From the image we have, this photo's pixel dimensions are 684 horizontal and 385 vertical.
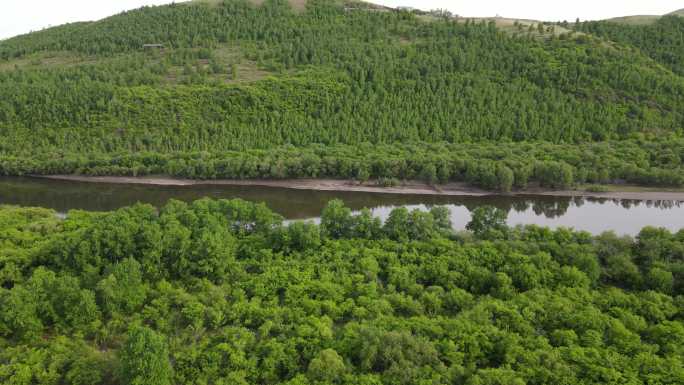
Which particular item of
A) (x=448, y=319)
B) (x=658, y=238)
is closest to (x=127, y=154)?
(x=448, y=319)

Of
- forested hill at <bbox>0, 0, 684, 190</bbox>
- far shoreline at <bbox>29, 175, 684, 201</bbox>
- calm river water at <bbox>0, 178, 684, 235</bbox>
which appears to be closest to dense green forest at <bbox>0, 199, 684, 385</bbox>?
calm river water at <bbox>0, 178, 684, 235</bbox>

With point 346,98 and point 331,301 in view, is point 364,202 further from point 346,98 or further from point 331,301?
point 346,98

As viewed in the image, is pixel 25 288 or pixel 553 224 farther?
pixel 553 224

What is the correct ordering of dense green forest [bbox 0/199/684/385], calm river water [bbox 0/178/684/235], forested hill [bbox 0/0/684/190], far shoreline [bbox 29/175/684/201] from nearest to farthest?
dense green forest [bbox 0/199/684/385], calm river water [bbox 0/178/684/235], far shoreline [bbox 29/175/684/201], forested hill [bbox 0/0/684/190]

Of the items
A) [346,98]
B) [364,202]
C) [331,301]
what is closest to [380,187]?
[364,202]

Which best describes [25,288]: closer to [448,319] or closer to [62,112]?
[448,319]

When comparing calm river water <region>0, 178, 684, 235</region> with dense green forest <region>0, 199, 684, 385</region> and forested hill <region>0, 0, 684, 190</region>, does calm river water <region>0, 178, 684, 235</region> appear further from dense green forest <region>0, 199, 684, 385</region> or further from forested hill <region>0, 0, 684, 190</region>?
dense green forest <region>0, 199, 684, 385</region>

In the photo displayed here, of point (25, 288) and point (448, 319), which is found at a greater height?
point (25, 288)
